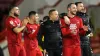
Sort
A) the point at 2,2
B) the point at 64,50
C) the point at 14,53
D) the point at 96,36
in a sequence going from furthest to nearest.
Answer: the point at 96,36, the point at 2,2, the point at 64,50, the point at 14,53

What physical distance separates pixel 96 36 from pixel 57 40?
6.15 meters

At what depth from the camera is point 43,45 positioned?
10.5 metres

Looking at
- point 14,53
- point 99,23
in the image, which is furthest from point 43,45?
point 99,23

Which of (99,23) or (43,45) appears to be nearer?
(43,45)

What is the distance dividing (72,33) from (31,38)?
3.22ft

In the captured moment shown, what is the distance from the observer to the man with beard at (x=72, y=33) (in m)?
10.4

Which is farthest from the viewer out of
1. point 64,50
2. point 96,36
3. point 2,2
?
point 96,36

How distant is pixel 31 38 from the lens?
10.4 metres

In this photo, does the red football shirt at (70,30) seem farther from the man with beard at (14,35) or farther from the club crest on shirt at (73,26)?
Answer: the man with beard at (14,35)

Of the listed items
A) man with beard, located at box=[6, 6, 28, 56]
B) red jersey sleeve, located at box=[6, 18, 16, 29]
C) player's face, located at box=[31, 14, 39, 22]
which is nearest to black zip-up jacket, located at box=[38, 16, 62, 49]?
player's face, located at box=[31, 14, 39, 22]

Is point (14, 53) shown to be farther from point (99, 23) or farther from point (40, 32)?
point (99, 23)

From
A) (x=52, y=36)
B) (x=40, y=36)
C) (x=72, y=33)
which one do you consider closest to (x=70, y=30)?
(x=72, y=33)

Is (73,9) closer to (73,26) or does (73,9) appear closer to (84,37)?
(73,26)

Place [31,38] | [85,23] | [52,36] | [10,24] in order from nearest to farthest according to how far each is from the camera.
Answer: [10,24], [52,36], [31,38], [85,23]
